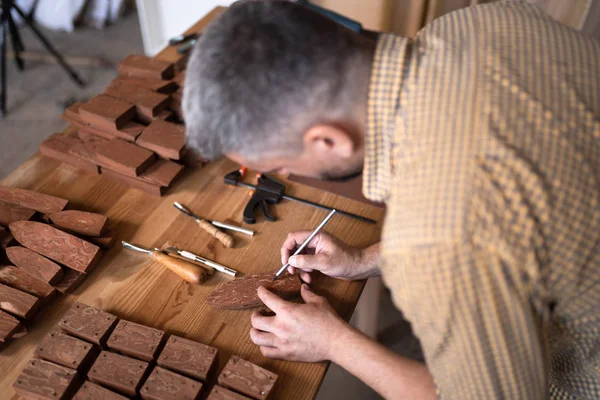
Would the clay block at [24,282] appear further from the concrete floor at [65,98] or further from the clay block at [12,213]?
the concrete floor at [65,98]

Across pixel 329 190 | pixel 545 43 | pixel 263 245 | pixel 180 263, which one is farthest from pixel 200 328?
pixel 545 43

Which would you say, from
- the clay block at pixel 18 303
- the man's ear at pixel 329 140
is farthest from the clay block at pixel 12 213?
the man's ear at pixel 329 140

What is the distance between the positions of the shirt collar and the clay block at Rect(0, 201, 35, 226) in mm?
953

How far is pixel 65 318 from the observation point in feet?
3.51

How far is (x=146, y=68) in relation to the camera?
1.65 meters

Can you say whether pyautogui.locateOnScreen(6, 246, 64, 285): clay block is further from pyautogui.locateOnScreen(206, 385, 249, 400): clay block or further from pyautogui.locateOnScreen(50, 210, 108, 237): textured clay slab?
pyautogui.locateOnScreen(206, 385, 249, 400): clay block

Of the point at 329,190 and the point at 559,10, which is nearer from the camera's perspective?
the point at 329,190

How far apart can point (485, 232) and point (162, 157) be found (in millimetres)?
1049

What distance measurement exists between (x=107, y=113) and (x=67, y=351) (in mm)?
727

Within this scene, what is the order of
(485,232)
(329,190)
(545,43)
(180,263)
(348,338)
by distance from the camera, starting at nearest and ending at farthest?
(485,232) → (545,43) → (348,338) → (180,263) → (329,190)

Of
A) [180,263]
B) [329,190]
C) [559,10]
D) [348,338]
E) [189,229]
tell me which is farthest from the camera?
[559,10]

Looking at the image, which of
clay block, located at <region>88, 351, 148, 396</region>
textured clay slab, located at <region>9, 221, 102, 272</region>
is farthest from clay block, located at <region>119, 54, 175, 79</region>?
clay block, located at <region>88, 351, 148, 396</region>

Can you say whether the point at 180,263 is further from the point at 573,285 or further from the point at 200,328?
the point at 573,285

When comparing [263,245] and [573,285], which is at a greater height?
[573,285]
